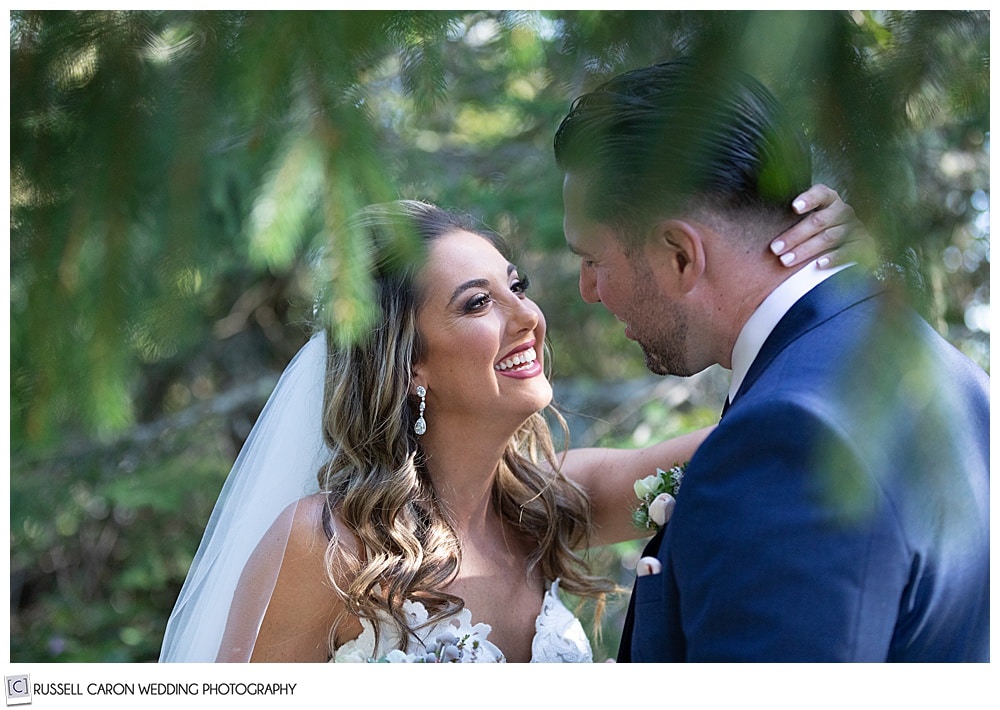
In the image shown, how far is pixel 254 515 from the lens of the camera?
2.07 metres

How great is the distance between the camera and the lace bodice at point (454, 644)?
6.42ft

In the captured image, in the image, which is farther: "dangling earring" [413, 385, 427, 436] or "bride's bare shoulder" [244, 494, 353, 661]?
"dangling earring" [413, 385, 427, 436]

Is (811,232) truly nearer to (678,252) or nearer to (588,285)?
(678,252)

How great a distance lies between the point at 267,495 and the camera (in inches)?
82.7

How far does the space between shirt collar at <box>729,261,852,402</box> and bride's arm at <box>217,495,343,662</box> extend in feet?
3.27

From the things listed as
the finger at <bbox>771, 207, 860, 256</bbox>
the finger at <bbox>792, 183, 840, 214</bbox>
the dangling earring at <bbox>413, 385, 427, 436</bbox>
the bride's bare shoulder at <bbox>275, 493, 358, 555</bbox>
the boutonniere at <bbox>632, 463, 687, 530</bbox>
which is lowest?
the bride's bare shoulder at <bbox>275, 493, 358, 555</bbox>

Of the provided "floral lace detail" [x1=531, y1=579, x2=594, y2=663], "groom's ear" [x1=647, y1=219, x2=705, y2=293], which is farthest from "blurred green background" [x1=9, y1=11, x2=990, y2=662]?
"floral lace detail" [x1=531, y1=579, x2=594, y2=663]

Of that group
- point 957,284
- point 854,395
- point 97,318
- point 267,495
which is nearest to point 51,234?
point 97,318

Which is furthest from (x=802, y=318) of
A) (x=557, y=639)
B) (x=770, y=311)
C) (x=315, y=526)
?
(x=315, y=526)

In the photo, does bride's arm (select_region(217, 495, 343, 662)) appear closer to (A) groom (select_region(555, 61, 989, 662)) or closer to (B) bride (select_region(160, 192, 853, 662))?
(B) bride (select_region(160, 192, 853, 662))

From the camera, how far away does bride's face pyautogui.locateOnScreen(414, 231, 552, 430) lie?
2.04 m
